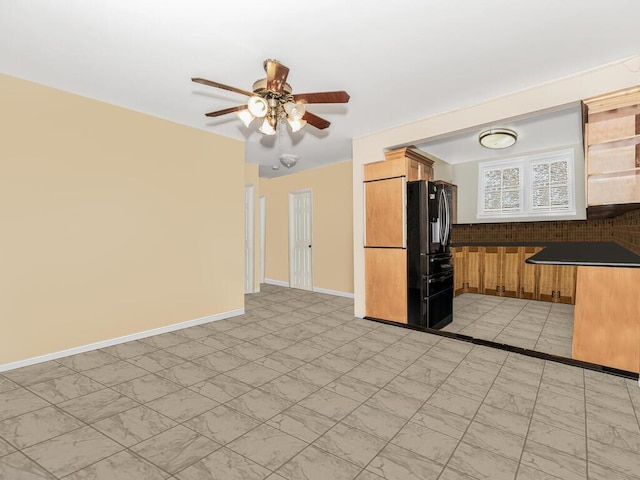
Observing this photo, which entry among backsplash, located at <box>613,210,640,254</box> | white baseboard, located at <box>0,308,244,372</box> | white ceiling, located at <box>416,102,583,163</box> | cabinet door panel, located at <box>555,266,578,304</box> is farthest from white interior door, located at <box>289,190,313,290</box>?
backsplash, located at <box>613,210,640,254</box>

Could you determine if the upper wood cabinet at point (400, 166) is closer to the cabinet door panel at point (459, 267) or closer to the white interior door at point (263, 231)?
the cabinet door panel at point (459, 267)

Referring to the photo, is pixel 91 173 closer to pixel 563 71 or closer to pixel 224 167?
pixel 224 167

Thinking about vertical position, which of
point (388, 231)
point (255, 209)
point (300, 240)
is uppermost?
point (255, 209)

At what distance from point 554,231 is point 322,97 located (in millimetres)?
5526

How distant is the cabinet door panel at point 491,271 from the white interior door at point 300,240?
342 cm

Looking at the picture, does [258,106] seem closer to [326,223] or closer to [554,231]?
[326,223]

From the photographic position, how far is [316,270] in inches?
256

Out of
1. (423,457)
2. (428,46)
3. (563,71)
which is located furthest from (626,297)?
(428,46)

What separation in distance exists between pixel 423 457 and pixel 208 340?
262 centimetres

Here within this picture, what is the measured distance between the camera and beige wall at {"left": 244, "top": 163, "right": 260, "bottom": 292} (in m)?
6.16

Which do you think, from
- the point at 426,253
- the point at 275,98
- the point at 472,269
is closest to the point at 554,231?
the point at 472,269

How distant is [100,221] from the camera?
335cm

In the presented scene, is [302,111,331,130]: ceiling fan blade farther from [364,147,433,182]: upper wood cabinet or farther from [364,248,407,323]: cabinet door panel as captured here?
[364,248,407,323]: cabinet door panel

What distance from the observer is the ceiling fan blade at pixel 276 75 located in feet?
6.87
